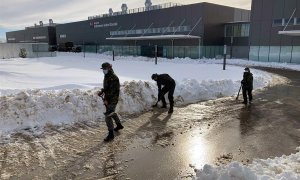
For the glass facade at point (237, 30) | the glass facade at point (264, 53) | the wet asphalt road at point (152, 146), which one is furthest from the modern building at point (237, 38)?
the wet asphalt road at point (152, 146)

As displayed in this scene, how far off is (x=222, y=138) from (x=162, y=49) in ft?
135

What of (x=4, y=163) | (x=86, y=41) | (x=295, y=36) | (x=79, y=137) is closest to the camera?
(x=4, y=163)

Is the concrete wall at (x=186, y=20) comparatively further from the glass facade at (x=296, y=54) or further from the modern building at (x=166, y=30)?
the glass facade at (x=296, y=54)

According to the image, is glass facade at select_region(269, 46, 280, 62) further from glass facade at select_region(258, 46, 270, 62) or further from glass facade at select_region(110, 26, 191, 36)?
glass facade at select_region(110, 26, 191, 36)

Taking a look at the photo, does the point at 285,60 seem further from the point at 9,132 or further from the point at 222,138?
the point at 9,132

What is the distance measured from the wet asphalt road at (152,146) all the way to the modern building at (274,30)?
28.9 m

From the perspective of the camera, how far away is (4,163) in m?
5.64

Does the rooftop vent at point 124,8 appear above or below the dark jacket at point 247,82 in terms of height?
above

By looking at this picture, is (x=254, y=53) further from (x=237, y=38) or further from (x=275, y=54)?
(x=237, y=38)

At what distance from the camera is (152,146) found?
21.9 ft

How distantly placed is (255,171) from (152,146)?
2608mm

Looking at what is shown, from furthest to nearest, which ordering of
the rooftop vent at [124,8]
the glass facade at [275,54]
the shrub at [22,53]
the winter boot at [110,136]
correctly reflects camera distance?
1. the rooftop vent at [124,8]
2. the shrub at [22,53]
3. the glass facade at [275,54]
4. the winter boot at [110,136]

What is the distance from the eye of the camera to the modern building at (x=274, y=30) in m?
34.4

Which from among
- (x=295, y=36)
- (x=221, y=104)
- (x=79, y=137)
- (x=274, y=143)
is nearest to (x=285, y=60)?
(x=295, y=36)
